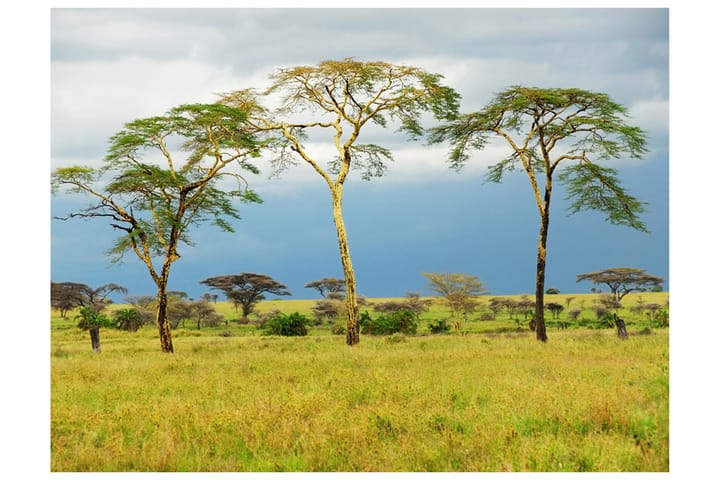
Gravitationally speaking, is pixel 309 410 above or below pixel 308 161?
below

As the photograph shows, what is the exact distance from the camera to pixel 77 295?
48.0 meters

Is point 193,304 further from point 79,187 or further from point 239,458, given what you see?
point 239,458

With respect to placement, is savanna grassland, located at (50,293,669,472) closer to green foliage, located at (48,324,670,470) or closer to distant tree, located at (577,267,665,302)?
green foliage, located at (48,324,670,470)

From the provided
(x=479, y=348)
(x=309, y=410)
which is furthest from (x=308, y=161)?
(x=309, y=410)

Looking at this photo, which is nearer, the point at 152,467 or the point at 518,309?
the point at 152,467

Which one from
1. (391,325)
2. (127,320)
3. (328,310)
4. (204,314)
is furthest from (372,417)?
(204,314)

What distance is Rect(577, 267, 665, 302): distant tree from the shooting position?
47.4 meters

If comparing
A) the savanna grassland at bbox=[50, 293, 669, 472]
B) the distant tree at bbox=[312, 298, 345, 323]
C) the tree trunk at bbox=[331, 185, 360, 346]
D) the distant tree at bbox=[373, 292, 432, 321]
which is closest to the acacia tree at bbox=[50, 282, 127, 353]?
the distant tree at bbox=[312, 298, 345, 323]

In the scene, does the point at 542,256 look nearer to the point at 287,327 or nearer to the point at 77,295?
the point at 287,327

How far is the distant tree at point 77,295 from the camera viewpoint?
4712 centimetres

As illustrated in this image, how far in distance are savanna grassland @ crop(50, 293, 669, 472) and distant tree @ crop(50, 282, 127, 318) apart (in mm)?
36954

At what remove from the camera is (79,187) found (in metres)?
20.3

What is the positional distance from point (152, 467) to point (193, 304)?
138 ft

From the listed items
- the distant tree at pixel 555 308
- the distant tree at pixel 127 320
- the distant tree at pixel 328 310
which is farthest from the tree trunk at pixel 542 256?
the distant tree at pixel 555 308
